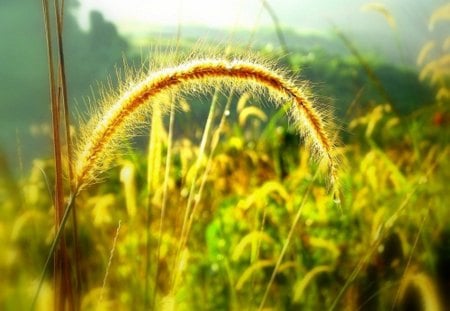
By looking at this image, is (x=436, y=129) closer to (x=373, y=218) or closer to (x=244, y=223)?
(x=373, y=218)

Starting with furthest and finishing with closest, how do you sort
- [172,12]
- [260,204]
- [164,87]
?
1. [260,204]
2. [172,12]
3. [164,87]

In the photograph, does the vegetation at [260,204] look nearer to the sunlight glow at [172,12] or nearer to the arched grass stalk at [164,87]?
the sunlight glow at [172,12]

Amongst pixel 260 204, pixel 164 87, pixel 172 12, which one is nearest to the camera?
pixel 164 87

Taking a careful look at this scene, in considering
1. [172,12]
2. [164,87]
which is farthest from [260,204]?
[164,87]

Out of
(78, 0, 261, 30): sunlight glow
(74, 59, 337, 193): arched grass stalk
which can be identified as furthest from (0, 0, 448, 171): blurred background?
(74, 59, 337, 193): arched grass stalk

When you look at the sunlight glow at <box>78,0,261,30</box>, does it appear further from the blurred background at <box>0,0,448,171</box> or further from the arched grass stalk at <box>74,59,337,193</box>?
the arched grass stalk at <box>74,59,337,193</box>

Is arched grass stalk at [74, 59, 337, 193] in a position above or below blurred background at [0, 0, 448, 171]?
below

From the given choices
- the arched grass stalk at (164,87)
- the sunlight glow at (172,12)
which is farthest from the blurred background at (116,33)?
the arched grass stalk at (164,87)

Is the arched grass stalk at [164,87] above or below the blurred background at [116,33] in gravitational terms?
below

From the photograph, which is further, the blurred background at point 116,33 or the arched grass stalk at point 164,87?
the blurred background at point 116,33

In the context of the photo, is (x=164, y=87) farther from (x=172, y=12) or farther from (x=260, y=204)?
(x=260, y=204)
